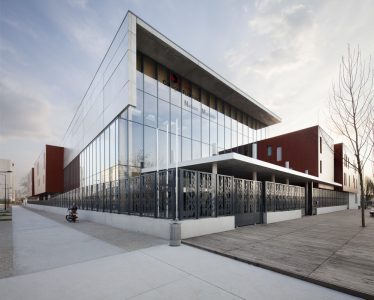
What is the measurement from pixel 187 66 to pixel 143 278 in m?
21.5

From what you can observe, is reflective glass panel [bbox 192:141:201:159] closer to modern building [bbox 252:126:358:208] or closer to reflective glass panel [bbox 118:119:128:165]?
reflective glass panel [bbox 118:119:128:165]

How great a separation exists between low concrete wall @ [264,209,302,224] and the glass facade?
8.07 meters

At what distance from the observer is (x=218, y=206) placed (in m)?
11.9

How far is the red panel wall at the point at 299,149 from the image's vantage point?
A: 29531mm

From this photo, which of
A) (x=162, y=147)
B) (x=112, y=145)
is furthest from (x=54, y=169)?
(x=162, y=147)

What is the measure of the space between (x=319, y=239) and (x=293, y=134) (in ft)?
82.9

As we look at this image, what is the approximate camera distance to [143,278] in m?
5.10

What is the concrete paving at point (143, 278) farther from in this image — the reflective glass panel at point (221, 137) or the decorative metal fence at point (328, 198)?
the decorative metal fence at point (328, 198)

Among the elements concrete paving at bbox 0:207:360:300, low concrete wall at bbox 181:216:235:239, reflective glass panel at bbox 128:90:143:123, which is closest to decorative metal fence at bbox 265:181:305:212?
Result: low concrete wall at bbox 181:216:235:239

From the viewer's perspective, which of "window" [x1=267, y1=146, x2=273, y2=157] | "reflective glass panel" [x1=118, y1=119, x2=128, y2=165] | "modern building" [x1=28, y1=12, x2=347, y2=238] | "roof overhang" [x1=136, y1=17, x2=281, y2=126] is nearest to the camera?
"modern building" [x1=28, y1=12, x2=347, y2=238]

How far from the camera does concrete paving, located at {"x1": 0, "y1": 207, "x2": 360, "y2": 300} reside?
4.33 m

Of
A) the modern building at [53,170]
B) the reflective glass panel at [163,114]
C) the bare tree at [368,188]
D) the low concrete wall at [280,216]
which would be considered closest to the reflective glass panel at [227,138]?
the reflective glass panel at [163,114]

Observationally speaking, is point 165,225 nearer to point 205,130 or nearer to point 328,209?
point 205,130

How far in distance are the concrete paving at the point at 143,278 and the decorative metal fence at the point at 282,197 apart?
34.4ft
